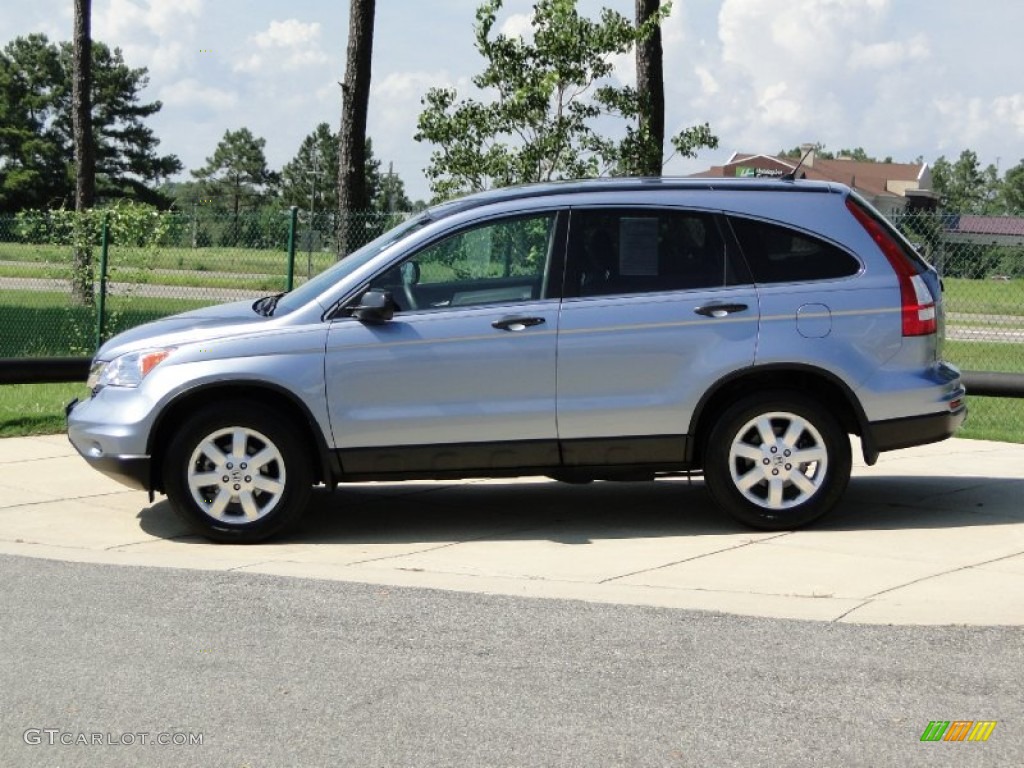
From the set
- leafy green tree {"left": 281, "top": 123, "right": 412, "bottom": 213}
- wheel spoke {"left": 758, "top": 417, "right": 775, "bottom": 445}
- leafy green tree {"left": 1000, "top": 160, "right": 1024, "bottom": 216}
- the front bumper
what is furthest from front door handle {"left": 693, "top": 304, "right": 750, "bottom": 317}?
leafy green tree {"left": 1000, "top": 160, "right": 1024, "bottom": 216}

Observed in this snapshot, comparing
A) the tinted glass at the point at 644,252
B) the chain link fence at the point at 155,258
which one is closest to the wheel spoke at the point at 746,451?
the tinted glass at the point at 644,252

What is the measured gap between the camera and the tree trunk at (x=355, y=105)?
17.5 m

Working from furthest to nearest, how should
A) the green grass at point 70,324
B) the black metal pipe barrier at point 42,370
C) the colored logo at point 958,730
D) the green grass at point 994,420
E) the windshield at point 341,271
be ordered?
the green grass at point 70,324
the black metal pipe barrier at point 42,370
the green grass at point 994,420
the windshield at point 341,271
the colored logo at point 958,730

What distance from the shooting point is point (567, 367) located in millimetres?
8195

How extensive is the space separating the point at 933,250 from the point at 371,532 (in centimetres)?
797

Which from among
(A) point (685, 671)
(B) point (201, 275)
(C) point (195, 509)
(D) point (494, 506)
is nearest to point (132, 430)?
(C) point (195, 509)

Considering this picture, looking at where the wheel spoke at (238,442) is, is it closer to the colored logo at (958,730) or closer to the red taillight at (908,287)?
the red taillight at (908,287)

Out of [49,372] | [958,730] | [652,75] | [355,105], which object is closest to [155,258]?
[355,105]

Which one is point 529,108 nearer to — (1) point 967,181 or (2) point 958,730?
(2) point 958,730

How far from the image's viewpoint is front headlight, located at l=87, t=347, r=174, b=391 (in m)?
8.27

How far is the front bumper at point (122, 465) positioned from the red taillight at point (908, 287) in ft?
13.7

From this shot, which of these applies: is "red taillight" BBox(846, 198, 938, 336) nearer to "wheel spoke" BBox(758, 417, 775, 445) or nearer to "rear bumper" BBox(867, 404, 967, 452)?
"rear bumper" BBox(867, 404, 967, 452)

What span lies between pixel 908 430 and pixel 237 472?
12.1 feet

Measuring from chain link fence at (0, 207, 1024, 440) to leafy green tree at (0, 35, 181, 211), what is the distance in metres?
61.0
